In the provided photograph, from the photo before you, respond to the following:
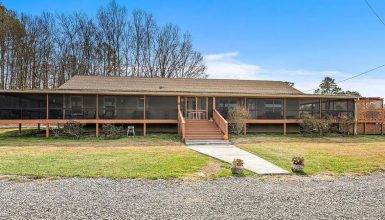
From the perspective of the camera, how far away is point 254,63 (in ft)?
124

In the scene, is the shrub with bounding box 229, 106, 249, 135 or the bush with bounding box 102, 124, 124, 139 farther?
the shrub with bounding box 229, 106, 249, 135

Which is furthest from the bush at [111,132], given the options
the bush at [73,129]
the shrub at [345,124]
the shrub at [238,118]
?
the shrub at [345,124]

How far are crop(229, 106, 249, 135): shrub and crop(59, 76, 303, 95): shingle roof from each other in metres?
4.23

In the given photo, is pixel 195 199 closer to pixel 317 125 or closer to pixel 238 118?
pixel 238 118

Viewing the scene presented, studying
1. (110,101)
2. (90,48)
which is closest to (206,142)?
(110,101)

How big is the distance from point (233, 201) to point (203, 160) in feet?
14.5

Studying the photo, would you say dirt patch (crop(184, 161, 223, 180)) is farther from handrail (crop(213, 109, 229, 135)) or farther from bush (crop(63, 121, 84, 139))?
bush (crop(63, 121, 84, 139))

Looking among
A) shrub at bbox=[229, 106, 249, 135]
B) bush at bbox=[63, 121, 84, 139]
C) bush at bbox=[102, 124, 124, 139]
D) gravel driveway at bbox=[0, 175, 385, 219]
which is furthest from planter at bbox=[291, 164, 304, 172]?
bush at bbox=[63, 121, 84, 139]

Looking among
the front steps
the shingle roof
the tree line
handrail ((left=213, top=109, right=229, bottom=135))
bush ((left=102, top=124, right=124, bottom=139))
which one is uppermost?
the tree line

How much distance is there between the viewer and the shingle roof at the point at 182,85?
915 inches

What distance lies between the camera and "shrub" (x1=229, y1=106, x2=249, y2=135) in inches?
739

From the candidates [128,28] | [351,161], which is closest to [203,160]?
[351,161]

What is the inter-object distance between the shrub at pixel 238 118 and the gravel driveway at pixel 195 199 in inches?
433

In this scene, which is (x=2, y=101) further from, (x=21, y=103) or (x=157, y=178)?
(x=157, y=178)
